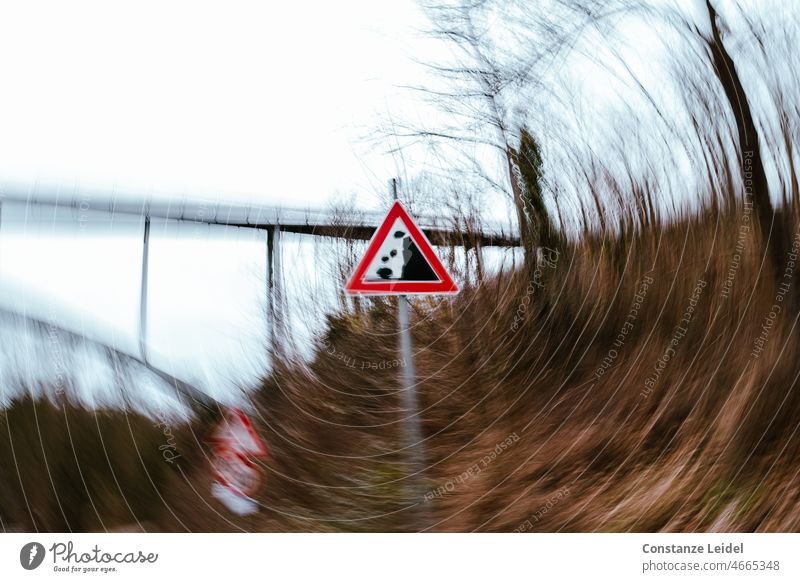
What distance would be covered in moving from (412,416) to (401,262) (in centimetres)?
79

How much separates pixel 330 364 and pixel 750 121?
2543 millimetres

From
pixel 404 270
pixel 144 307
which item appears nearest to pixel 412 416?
pixel 404 270

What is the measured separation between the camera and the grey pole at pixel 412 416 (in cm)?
270

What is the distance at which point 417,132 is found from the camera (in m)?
2.84

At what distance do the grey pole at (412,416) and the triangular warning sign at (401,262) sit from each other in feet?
0.53

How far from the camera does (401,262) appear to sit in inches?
100

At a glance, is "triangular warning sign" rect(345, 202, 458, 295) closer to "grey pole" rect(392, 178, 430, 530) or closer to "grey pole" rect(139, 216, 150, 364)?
"grey pole" rect(392, 178, 430, 530)

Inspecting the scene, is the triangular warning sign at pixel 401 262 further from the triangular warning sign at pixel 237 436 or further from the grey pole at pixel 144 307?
the grey pole at pixel 144 307

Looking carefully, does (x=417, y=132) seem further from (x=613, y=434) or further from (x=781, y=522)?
(x=781, y=522)

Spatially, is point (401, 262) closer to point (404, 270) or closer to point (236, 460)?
point (404, 270)

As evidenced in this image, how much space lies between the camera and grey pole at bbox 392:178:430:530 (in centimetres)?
270
